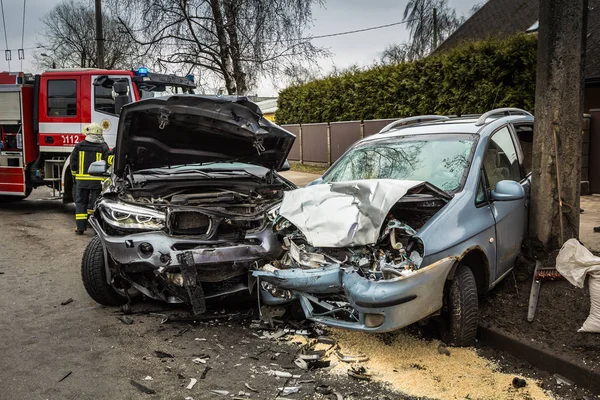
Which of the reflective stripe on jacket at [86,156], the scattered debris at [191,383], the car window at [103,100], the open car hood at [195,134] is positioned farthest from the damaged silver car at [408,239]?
the car window at [103,100]

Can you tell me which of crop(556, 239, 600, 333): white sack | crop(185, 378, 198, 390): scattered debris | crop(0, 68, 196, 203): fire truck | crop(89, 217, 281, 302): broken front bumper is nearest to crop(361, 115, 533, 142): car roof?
crop(556, 239, 600, 333): white sack

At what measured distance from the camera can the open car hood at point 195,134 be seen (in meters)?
5.12

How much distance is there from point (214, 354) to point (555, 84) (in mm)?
3592

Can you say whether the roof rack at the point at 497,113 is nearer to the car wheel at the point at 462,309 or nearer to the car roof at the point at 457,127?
the car roof at the point at 457,127

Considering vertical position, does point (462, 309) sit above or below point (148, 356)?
above

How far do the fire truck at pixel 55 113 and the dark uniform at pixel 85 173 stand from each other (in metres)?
1.23

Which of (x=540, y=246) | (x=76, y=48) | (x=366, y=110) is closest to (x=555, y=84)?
(x=540, y=246)

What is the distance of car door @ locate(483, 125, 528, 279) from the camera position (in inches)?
179

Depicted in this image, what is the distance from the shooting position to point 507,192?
4332 millimetres

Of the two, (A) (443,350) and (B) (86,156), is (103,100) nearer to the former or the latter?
(B) (86,156)

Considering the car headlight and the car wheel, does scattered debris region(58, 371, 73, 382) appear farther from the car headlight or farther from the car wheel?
the car wheel

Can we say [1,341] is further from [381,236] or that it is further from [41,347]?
[381,236]

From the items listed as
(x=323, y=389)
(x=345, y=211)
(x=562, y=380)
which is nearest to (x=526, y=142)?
(x=345, y=211)

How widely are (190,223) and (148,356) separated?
129 cm
